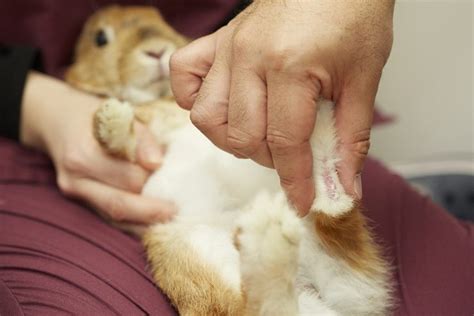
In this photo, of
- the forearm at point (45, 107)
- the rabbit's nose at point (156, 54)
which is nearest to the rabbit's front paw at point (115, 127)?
the forearm at point (45, 107)

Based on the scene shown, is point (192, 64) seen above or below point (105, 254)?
above

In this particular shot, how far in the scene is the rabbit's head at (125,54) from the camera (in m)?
1.48

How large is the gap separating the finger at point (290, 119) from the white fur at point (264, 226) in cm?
6

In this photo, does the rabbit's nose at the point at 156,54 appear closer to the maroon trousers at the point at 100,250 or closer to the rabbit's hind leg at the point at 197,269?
the maroon trousers at the point at 100,250

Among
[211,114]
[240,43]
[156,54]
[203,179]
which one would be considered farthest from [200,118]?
[156,54]

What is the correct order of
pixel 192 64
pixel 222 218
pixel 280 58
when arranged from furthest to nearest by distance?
pixel 222 218, pixel 192 64, pixel 280 58

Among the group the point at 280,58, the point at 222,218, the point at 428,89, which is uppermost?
the point at 280,58

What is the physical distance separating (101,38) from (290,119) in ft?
2.94

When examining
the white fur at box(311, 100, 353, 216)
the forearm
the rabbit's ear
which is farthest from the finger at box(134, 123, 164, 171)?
the white fur at box(311, 100, 353, 216)

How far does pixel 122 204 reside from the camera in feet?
4.05

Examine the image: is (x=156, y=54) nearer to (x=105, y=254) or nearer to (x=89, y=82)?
(x=89, y=82)

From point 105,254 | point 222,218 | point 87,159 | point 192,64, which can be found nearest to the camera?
point 192,64

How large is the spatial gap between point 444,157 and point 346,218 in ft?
4.15

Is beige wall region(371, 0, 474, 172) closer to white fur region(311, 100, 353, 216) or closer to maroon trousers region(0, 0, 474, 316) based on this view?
maroon trousers region(0, 0, 474, 316)
